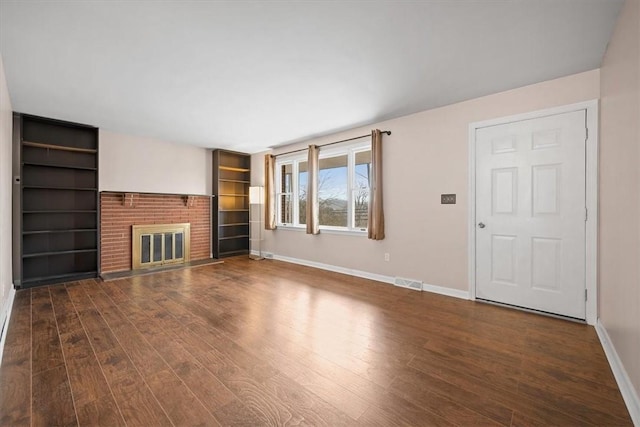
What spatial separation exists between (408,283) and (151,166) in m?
4.97

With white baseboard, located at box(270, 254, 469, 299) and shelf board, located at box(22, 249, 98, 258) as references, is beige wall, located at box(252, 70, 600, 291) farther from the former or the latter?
shelf board, located at box(22, 249, 98, 258)

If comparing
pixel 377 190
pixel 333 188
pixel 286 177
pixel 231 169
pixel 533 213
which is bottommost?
pixel 533 213

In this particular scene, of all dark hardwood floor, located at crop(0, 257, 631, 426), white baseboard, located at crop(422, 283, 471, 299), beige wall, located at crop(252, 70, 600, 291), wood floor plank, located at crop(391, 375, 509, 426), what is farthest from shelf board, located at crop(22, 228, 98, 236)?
white baseboard, located at crop(422, 283, 471, 299)

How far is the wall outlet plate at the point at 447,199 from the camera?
138 inches

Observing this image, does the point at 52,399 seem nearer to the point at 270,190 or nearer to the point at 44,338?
the point at 44,338

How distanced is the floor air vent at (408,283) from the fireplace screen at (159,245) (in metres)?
4.16

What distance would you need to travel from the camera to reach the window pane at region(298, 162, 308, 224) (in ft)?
18.3

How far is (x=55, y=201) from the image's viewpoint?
4250 millimetres

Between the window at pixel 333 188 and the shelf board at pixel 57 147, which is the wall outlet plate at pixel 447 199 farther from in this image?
the shelf board at pixel 57 147

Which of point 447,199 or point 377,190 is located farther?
point 377,190

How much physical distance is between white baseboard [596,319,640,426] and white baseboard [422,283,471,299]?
124 cm

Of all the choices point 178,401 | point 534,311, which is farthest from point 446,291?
point 178,401

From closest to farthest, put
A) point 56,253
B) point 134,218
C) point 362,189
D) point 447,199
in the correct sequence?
point 447,199 → point 56,253 → point 362,189 → point 134,218

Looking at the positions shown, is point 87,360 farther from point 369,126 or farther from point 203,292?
point 369,126
